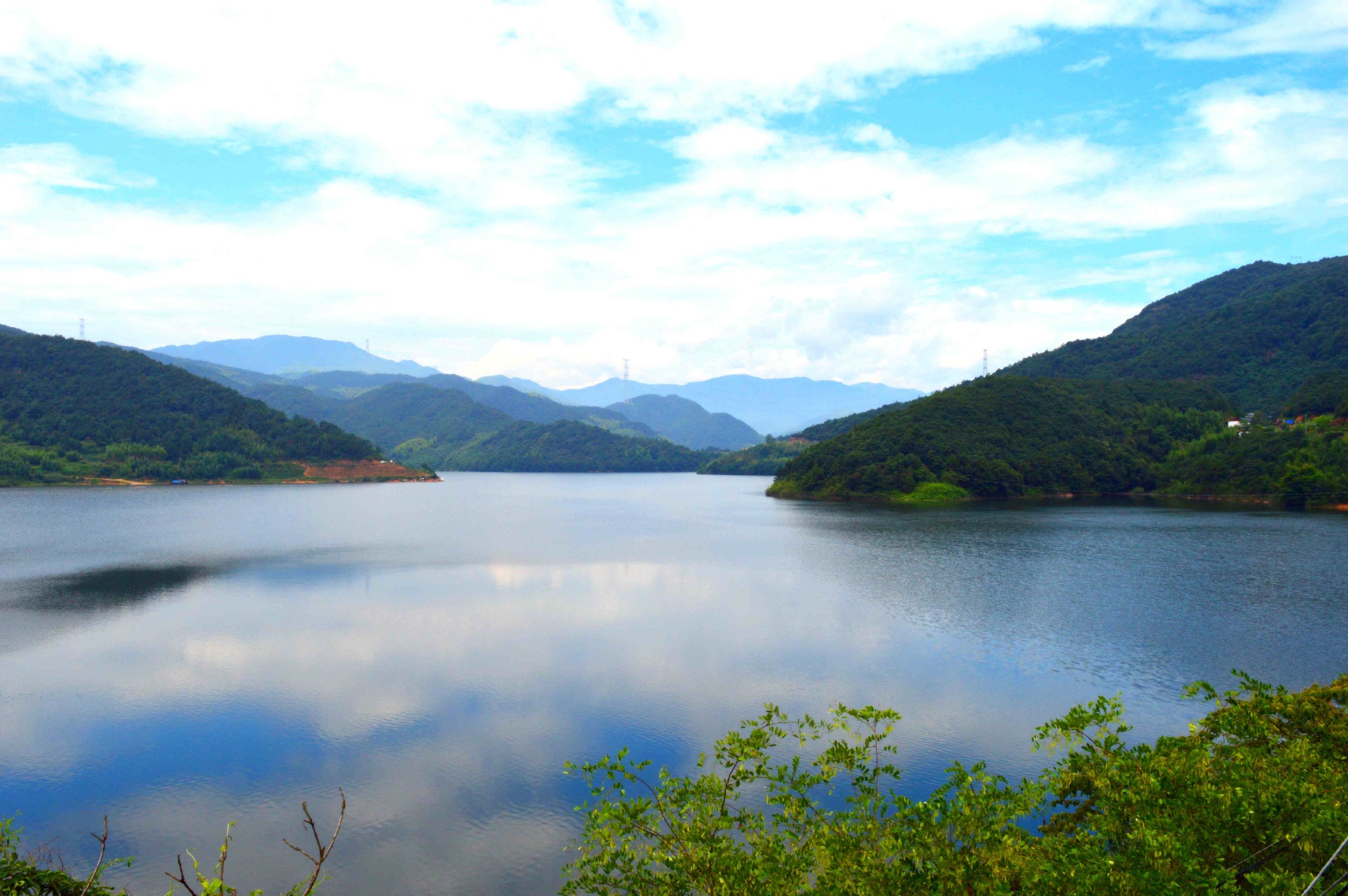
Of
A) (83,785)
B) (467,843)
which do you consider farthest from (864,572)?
(83,785)

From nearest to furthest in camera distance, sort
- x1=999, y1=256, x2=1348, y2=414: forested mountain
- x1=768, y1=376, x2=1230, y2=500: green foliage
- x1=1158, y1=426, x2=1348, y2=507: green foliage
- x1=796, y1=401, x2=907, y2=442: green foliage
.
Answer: x1=1158, y1=426, x2=1348, y2=507: green foliage, x1=768, y1=376, x2=1230, y2=500: green foliage, x1=999, y1=256, x2=1348, y2=414: forested mountain, x1=796, y1=401, x2=907, y2=442: green foliage

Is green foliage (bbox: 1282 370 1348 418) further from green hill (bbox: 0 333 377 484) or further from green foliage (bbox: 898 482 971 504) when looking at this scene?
green hill (bbox: 0 333 377 484)

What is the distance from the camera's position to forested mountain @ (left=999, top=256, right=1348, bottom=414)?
12975 cm

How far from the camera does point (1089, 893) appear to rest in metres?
6.84

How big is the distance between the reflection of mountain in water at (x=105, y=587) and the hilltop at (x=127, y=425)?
8674 cm

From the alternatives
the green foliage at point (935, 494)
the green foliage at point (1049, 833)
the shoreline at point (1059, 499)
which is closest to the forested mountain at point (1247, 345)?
the shoreline at point (1059, 499)

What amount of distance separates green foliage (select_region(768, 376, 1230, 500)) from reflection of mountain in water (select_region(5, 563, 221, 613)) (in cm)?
8046

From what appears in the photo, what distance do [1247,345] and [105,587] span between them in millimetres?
171017

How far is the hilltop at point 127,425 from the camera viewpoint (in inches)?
4513

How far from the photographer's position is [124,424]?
12412 centimetres

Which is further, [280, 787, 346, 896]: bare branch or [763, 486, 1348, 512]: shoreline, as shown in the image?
[763, 486, 1348, 512]: shoreline

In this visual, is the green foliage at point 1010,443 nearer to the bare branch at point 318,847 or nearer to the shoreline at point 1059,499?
the shoreline at point 1059,499

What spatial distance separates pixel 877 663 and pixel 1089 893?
19969mm

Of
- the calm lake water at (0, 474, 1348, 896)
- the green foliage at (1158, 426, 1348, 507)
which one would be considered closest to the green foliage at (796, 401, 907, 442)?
the green foliage at (1158, 426, 1348, 507)
